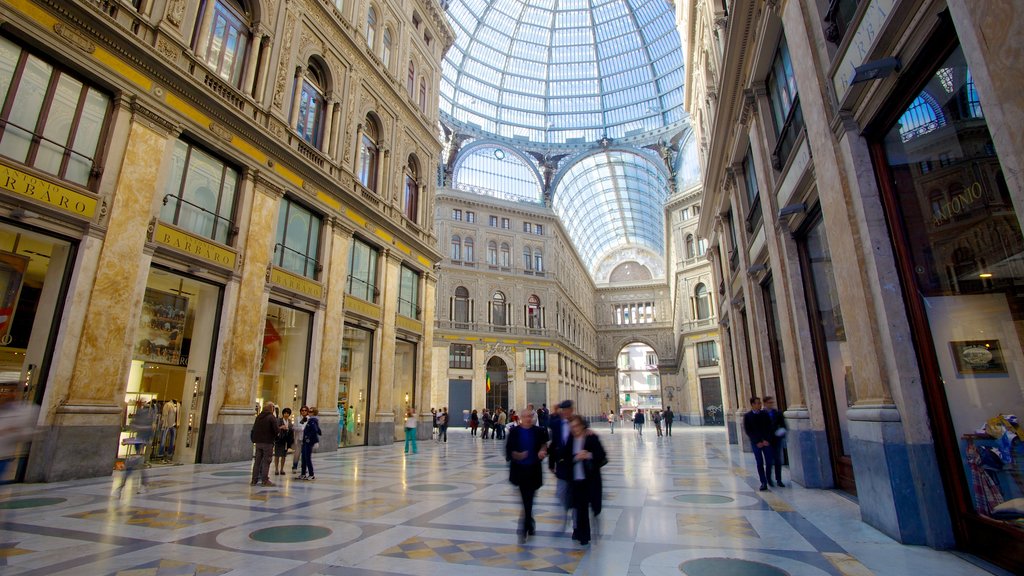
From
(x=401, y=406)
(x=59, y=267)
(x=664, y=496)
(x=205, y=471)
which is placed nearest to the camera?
(x=664, y=496)

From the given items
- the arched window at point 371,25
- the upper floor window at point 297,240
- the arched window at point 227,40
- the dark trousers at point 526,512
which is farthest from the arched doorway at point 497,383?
the dark trousers at point 526,512

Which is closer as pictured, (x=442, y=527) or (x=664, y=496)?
(x=442, y=527)

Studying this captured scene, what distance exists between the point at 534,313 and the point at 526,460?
4051 centimetres

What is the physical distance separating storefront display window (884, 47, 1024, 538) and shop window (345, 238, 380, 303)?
15.6 m

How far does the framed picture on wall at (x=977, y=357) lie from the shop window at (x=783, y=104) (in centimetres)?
427

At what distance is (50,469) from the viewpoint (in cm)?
816

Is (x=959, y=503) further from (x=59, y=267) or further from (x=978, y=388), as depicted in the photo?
(x=59, y=267)

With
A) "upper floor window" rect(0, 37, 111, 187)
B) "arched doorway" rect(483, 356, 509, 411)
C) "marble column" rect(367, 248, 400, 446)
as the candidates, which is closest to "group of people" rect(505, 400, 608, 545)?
"upper floor window" rect(0, 37, 111, 187)

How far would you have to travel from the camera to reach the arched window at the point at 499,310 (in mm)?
43406

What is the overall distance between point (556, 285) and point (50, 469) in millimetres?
41640

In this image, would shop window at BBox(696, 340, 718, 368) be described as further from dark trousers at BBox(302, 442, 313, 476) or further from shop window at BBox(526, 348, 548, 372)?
dark trousers at BBox(302, 442, 313, 476)

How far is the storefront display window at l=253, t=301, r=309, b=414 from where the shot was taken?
14594 millimetres

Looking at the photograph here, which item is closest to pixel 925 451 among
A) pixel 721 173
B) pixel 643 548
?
pixel 643 548

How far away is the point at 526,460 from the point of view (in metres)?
5.23
